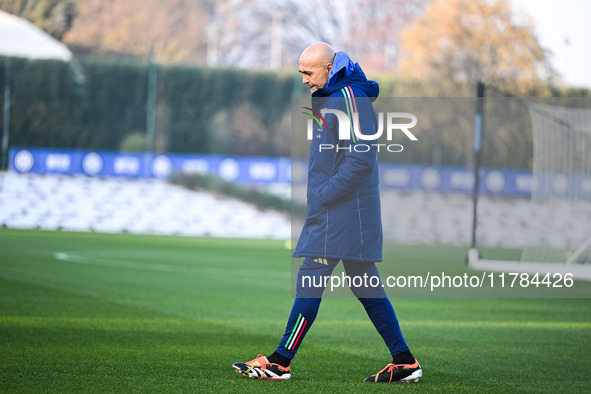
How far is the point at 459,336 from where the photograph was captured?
8.32 meters

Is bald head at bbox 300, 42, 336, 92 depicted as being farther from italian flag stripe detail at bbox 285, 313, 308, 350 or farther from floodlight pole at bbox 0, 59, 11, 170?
floodlight pole at bbox 0, 59, 11, 170

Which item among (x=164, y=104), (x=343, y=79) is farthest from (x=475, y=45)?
(x=343, y=79)

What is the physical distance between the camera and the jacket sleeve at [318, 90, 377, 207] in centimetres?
555

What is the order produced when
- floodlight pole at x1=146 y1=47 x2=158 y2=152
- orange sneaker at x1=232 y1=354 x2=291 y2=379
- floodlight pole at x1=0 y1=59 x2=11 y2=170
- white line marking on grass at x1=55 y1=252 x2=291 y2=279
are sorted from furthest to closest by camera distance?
floodlight pole at x1=146 y1=47 x2=158 y2=152, floodlight pole at x1=0 y1=59 x2=11 y2=170, white line marking on grass at x1=55 y1=252 x2=291 y2=279, orange sneaker at x1=232 y1=354 x2=291 y2=379

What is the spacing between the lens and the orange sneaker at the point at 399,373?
229 inches

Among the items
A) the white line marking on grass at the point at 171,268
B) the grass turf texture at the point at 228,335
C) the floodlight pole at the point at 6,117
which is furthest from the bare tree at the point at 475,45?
the grass turf texture at the point at 228,335

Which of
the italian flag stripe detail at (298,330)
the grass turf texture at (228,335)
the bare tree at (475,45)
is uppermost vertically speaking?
the bare tree at (475,45)

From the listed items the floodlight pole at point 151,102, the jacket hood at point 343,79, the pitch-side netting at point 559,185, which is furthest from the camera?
the floodlight pole at point 151,102

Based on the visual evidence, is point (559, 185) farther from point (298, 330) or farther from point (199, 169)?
point (199, 169)

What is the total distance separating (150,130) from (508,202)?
52.0 ft

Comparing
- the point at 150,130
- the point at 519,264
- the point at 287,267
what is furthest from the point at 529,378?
the point at 150,130

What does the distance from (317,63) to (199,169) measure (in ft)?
82.6

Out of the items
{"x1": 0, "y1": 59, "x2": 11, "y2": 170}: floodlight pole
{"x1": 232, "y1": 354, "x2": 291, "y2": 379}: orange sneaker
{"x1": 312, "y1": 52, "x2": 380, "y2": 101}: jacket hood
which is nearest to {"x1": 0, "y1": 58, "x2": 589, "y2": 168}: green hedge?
{"x1": 0, "y1": 59, "x2": 11, "y2": 170}: floodlight pole

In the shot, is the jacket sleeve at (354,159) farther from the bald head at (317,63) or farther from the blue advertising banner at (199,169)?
the blue advertising banner at (199,169)
